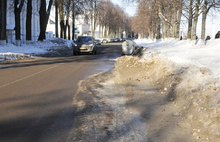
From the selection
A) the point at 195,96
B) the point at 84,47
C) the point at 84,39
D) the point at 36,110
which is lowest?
the point at 36,110

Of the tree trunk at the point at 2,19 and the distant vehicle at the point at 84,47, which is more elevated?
the tree trunk at the point at 2,19

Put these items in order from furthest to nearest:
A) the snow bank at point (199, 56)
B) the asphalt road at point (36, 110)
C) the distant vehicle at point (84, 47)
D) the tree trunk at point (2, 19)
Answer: the distant vehicle at point (84, 47) → the tree trunk at point (2, 19) → the snow bank at point (199, 56) → the asphalt road at point (36, 110)

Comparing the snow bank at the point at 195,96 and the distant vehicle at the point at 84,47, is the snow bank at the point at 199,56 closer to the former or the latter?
the snow bank at the point at 195,96

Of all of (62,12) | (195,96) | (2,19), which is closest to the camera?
(195,96)

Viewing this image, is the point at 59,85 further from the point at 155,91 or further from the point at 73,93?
the point at 155,91

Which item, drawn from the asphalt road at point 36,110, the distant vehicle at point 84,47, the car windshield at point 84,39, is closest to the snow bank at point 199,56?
the asphalt road at point 36,110

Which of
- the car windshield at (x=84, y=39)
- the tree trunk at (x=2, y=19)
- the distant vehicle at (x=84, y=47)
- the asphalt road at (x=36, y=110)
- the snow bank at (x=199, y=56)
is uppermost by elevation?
the tree trunk at (x=2, y=19)

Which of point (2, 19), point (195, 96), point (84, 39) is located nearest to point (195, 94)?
point (195, 96)

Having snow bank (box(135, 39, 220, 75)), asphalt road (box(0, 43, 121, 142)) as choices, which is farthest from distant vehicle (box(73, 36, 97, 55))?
asphalt road (box(0, 43, 121, 142))

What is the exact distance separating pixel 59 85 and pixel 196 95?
451cm

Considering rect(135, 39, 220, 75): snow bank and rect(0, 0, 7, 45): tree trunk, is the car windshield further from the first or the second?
rect(135, 39, 220, 75): snow bank

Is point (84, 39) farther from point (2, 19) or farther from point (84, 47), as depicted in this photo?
point (2, 19)

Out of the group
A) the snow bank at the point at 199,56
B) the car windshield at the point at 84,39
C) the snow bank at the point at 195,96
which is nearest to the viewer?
the snow bank at the point at 195,96

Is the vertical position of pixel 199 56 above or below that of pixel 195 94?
above
